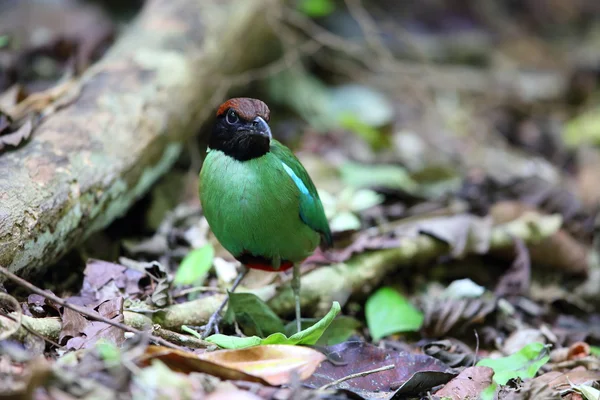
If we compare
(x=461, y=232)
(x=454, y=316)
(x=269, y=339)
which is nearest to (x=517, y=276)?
(x=461, y=232)

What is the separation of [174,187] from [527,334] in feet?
10.3

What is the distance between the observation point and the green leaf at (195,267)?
448cm

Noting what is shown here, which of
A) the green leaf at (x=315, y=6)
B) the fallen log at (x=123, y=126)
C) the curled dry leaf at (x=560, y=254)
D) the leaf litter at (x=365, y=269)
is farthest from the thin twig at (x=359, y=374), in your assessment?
the green leaf at (x=315, y=6)

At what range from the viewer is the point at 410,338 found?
4.87 meters

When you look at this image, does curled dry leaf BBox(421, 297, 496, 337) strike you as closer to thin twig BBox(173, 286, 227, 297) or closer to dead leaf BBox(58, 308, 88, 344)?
thin twig BBox(173, 286, 227, 297)

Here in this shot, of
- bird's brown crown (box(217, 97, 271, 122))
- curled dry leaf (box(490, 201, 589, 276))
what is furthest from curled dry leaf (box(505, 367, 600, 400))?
bird's brown crown (box(217, 97, 271, 122))

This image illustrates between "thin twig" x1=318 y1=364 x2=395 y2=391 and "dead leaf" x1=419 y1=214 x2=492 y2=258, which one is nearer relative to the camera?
"thin twig" x1=318 y1=364 x2=395 y2=391

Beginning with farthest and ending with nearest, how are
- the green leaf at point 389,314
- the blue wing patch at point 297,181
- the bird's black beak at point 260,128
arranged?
the green leaf at point 389,314
the blue wing patch at point 297,181
the bird's black beak at point 260,128

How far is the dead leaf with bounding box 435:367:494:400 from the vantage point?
364 centimetres

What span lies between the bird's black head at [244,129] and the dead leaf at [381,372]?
4.05 ft

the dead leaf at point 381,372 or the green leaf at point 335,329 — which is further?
the green leaf at point 335,329

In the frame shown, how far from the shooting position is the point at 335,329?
4.48 m

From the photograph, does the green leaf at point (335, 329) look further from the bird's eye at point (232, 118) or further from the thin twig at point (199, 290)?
the bird's eye at point (232, 118)

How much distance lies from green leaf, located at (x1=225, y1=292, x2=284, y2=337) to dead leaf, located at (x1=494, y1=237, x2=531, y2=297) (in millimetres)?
2055
